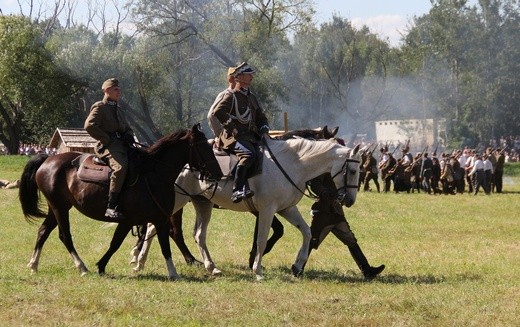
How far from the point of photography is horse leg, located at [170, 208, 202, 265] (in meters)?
14.1

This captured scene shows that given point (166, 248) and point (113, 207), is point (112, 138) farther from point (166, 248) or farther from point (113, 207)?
point (166, 248)

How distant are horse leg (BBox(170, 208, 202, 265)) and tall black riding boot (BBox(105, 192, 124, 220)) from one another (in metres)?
1.72

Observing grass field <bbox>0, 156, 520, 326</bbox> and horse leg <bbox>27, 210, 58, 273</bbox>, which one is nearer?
grass field <bbox>0, 156, 520, 326</bbox>

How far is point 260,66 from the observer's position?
57969 mm

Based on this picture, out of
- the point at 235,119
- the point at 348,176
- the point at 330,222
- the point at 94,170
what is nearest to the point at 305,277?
the point at 330,222

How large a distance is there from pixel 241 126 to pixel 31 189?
2.94 meters

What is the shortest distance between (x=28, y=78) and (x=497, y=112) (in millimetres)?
29849

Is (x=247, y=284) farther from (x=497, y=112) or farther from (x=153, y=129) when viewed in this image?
(x=497, y=112)

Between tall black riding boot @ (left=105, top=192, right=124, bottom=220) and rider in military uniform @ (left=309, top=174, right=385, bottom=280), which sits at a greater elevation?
tall black riding boot @ (left=105, top=192, right=124, bottom=220)

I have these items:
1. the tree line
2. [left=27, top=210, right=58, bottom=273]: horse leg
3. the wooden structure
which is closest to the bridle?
[left=27, top=210, right=58, bottom=273]: horse leg

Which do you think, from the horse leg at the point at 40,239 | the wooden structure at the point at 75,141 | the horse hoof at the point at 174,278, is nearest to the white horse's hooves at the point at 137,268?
the horse hoof at the point at 174,278

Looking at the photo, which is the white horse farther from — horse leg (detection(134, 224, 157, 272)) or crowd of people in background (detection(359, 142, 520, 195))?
crowd of people in background (detection(359, 142, 520, 195))

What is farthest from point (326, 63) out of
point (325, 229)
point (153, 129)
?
point (325, 229)

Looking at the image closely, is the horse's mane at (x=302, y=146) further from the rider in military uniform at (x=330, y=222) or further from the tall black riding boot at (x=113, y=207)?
the tall black riding boot at (x=113, y=207)
